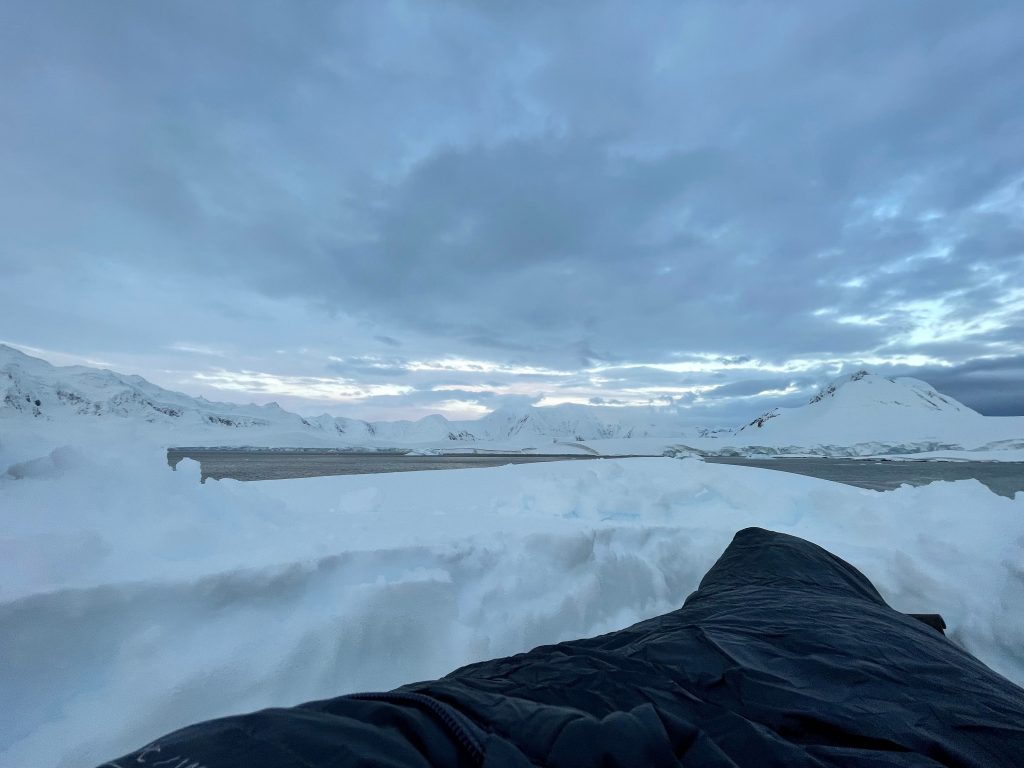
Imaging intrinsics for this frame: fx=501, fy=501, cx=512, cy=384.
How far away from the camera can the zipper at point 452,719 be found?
1119 millimetres

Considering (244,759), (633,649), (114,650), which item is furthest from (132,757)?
(114,650)

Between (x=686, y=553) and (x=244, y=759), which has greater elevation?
(x=244, y=759)

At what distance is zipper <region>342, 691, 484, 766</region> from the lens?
1119 mm

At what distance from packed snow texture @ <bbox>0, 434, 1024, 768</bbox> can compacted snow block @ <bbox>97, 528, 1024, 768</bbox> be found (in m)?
1.19

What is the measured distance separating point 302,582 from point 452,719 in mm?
2106

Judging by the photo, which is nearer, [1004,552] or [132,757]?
[132,757]

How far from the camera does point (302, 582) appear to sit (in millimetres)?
2945

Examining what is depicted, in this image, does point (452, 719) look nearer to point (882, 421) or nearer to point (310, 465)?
point (310, 465)

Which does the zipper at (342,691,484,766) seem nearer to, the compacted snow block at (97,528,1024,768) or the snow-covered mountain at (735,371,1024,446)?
the compacted snow block at (97,528,1024,768)

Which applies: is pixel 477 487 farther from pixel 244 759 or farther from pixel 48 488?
pixel 244 759

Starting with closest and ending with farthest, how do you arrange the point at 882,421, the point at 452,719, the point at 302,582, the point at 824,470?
the point at 452,719, the point at 302,582, the point at 824,470, the point at 882,421

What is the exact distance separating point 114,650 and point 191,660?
374 mm

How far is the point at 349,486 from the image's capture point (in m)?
6.41

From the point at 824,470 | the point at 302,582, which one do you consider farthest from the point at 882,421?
the point at 302,582
